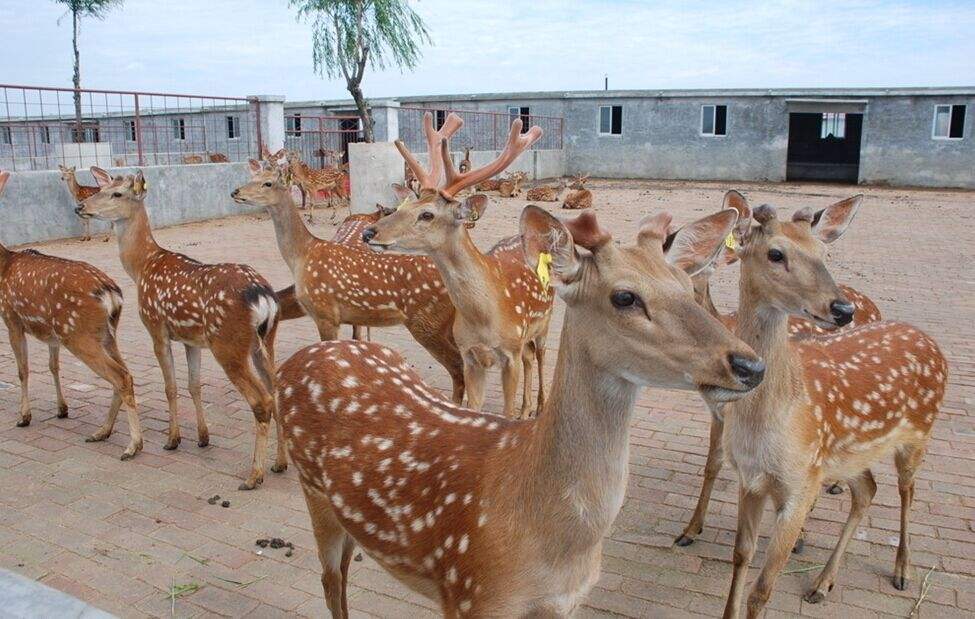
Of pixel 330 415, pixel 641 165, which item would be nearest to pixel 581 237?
pixel 330 415

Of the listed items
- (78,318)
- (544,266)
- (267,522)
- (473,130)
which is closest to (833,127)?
(473,130)

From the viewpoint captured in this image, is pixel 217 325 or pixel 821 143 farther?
pixel 821 143

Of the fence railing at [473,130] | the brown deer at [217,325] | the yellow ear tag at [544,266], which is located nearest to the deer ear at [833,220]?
the yellow ear tag at [544,266]

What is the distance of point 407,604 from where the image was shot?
3666 millimetres

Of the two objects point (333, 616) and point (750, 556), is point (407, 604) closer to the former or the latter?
point (333, 616)

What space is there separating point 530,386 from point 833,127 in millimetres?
37974

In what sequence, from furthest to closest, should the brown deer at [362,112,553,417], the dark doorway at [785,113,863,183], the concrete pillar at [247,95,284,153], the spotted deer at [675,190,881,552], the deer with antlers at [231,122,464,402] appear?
the dark doorway at [785,113,863,183] → the concrete pillar at [247,95,284,153] → the deer with antlers at [231,122,464,402] → the brown deer at [362,112,553,417] → the spotted deer at [675,190,881,552]

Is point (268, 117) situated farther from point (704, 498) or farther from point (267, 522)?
point (704, 498)

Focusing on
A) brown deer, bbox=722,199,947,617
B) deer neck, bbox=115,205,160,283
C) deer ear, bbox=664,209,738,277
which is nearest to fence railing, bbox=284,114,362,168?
deer neck, bbox=115,205,160,283

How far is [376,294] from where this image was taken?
21.5ft

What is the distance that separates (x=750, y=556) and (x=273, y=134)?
1826 cm

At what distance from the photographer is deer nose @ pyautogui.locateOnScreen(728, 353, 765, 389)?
2.17 metres

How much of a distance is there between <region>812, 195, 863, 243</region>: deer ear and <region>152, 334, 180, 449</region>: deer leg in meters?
4.31

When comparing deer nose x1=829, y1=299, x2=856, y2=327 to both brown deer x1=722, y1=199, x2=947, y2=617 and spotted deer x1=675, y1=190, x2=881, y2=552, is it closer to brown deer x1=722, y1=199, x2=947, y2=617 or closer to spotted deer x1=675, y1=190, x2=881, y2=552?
brown deer x1=722, y1=199, x2=947, y2=617
